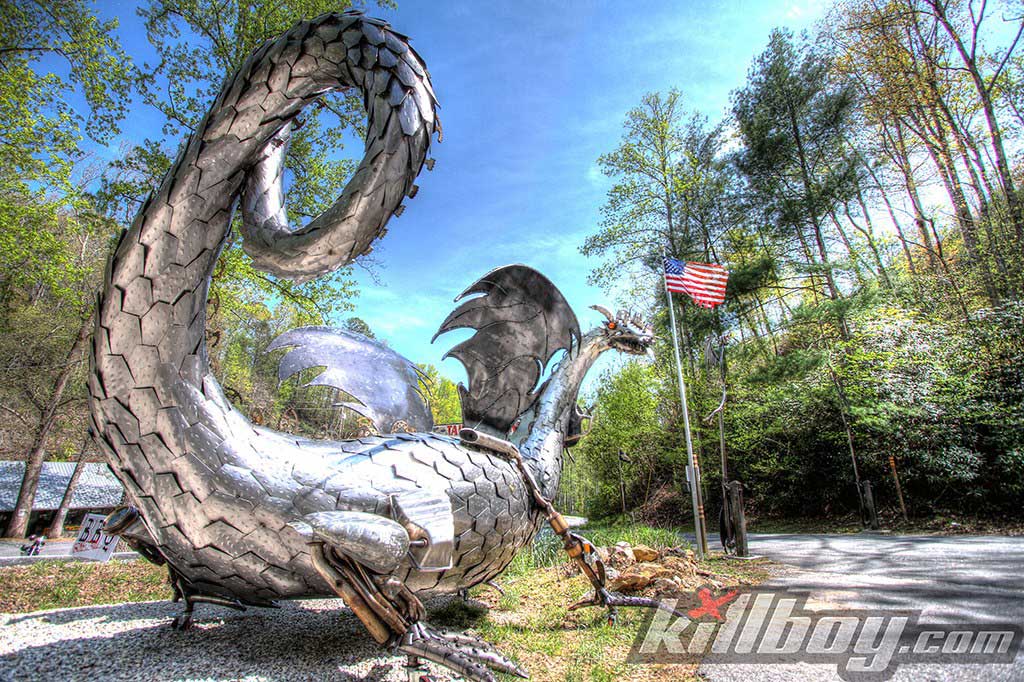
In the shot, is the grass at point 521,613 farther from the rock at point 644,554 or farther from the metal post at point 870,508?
the metal post at point 870,508

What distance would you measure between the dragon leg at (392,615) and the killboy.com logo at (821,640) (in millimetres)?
1355

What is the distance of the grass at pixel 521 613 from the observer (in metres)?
2.33

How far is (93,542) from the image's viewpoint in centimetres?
305

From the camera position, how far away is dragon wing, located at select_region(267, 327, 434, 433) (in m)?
2.51

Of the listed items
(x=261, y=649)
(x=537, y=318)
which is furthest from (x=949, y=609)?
(x=261, y=649)

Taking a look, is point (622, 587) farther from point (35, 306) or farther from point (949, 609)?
point (35, 306)

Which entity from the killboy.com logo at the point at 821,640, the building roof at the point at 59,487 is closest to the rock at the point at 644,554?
the killboy.com logo at the point at 821,640

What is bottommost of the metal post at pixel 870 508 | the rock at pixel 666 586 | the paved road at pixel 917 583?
the metal post at pixel 870 508

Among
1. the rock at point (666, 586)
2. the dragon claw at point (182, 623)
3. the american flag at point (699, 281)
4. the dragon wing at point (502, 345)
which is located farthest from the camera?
the american flag at point (699, 281)

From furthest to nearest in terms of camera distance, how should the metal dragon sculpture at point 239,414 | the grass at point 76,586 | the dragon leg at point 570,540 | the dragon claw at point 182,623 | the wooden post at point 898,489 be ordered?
the wooden post at point 898,489, the grass at point 76,586, the dragon leg at point 570,540, the dragon claw at point 182,623, the metal dragon sculpture at point 239,414

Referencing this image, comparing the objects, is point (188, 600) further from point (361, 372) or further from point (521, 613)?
point (521, 613)

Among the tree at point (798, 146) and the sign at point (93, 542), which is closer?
the sign at point (93, 542)

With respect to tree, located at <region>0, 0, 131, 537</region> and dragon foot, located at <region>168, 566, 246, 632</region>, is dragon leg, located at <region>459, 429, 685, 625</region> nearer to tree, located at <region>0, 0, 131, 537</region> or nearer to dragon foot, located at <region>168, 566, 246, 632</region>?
dragon foot, located at <region>168, 566, 246, 632</region>

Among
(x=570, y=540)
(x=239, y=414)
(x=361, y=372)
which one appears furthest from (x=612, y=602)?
(x=239, y=414)
